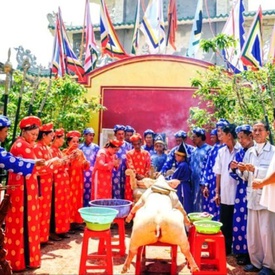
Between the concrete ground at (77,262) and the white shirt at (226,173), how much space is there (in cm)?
88

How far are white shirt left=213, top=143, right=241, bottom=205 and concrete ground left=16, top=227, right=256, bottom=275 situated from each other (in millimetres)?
880

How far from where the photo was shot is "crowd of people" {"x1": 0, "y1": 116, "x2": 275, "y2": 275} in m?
4.23

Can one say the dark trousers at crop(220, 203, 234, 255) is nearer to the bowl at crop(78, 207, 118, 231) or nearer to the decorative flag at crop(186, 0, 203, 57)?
the bowl at crop(78, 207, 118, 231)

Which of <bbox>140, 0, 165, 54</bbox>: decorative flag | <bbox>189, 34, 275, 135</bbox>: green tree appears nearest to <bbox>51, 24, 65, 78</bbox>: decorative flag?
<bbox>140, 0, 165, 54</bbox>: decorative flag

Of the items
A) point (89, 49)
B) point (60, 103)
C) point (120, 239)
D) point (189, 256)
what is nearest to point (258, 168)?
point (189, 256)

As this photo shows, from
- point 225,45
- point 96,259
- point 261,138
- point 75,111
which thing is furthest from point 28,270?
point 75,111

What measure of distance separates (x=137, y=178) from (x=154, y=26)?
26.7ft

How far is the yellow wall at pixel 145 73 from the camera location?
398 inches

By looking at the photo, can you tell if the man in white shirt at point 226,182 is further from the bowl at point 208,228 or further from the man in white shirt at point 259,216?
the bowl at point 208,228

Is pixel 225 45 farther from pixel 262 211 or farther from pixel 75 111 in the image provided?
pixel 75 111

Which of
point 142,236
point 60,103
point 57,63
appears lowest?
point 142,236

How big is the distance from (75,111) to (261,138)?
19.9ft

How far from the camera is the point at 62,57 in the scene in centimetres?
1179

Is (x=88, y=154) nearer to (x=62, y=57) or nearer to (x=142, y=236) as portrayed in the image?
(x=142, y=236)
